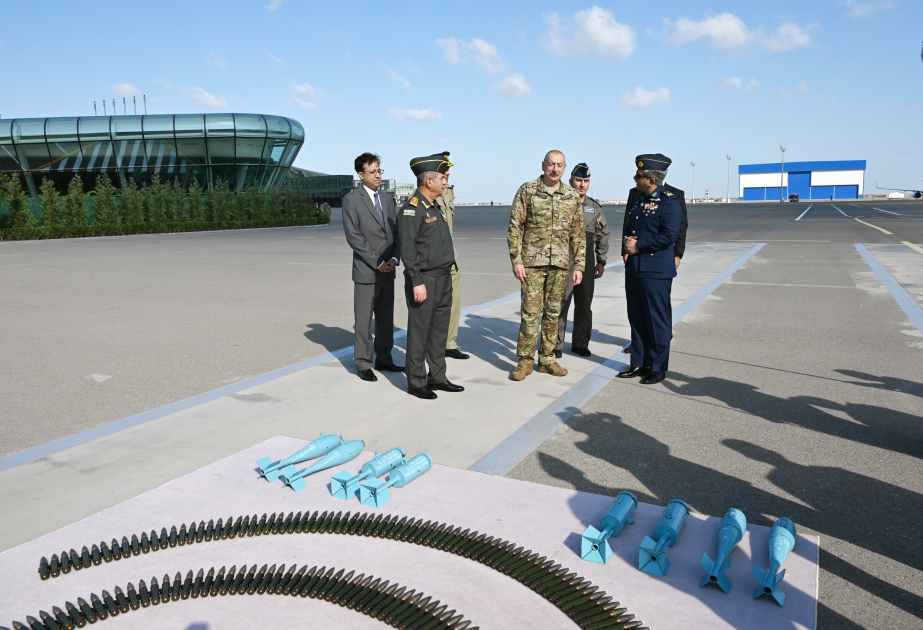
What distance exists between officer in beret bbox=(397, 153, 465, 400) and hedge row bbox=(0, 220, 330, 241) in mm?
31632

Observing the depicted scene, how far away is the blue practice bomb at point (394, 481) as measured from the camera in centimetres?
352

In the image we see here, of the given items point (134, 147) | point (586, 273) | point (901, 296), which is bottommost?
point (901, 296)

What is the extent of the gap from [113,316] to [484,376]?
6096 millimetres

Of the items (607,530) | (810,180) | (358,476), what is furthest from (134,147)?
(810,180)

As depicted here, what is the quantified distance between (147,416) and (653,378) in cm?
407

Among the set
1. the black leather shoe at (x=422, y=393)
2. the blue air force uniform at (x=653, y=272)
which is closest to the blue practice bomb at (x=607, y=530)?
the black leather shoe at (x=422, y=393)

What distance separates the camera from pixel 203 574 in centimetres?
287

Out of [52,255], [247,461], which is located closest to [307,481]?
[247,461]

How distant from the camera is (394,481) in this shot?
12.1 ft

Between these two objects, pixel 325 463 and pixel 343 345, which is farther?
pixel 343 345

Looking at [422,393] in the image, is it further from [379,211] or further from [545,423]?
[379,211]

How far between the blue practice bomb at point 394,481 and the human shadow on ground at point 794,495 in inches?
29.3

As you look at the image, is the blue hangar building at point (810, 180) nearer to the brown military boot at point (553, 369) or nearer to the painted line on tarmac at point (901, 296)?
the painted line on tarmac at point (901, 296)

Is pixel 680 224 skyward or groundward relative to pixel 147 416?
skyward
